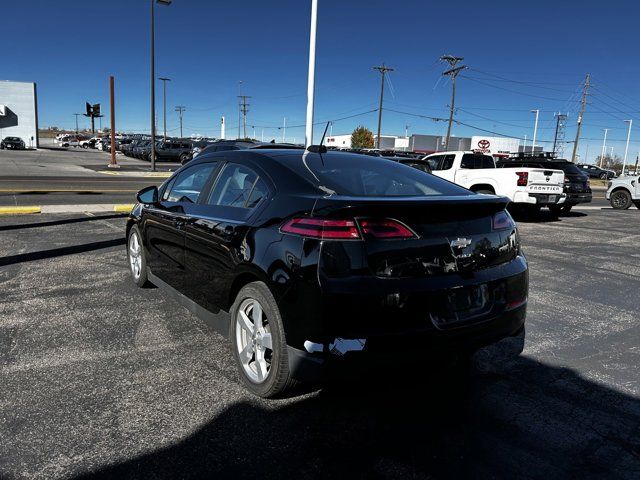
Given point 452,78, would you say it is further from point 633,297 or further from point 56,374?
point 56,374

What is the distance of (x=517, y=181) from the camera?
11.9 m

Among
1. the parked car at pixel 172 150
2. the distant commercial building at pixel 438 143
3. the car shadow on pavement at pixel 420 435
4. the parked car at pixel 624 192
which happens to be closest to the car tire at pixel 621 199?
the parked car at pixel 624 192

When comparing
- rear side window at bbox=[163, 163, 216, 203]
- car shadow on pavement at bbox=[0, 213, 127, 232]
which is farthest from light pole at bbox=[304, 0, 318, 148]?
rear side window at bbox=[163, 163, 216, 203]

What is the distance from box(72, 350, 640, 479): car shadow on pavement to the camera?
241 centimetres

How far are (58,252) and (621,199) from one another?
18.3 m

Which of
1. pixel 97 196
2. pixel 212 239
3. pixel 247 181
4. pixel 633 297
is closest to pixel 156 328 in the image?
pixel 212 239

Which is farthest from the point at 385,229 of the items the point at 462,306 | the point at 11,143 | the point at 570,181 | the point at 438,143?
the point at 438,143

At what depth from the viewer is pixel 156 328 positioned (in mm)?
4168

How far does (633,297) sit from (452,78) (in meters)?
45.8

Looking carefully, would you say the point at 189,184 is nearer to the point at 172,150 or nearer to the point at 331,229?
the point at 331,229

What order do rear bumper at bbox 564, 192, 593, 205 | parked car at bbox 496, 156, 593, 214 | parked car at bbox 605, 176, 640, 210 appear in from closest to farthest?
rear bumper at bbox 564, 192, 593, 205, parked car at bbox 496, 156, 593, 214, parked car at bbox 605, 176, 640, 210

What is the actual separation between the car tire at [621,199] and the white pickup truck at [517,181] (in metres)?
7.08

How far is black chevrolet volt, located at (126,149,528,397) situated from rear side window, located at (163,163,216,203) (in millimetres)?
314

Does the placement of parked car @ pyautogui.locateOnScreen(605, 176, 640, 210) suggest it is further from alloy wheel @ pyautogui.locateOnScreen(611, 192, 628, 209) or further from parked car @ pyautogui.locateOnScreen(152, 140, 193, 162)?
parked car @ pyautogui.locateOnScreen(152, 140, 193, 162)
